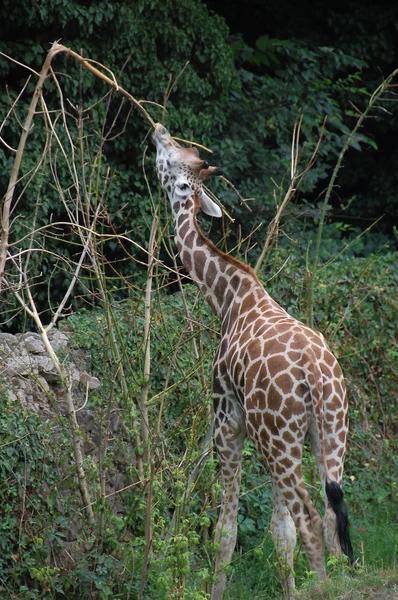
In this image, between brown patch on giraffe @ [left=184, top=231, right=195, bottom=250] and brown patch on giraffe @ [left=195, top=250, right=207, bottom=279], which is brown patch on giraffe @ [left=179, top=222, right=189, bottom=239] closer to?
brown patch on giraffe @ [left=184, top=231, right=195, bottom=250]

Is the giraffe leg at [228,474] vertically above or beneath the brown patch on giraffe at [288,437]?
beneath

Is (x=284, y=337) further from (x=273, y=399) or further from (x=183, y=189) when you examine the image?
(x=183, y=189)

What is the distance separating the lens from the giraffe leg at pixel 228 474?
17.6 ft

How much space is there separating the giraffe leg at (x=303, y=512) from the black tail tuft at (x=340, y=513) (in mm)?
131

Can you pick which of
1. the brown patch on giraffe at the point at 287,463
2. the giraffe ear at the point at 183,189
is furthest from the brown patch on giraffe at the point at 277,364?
the giraffe ear at the point at 183,189

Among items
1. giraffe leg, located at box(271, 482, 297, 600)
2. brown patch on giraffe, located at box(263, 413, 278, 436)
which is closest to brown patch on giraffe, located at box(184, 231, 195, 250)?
brown patch on giraffe, located at box(263, 413, 278, 436)

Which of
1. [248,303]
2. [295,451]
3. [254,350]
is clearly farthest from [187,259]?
[295,451]

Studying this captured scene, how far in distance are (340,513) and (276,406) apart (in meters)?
0.63

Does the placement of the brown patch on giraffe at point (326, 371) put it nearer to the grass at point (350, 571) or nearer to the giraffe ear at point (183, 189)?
the grass at point (350, 571)

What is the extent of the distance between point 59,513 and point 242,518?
1603mm

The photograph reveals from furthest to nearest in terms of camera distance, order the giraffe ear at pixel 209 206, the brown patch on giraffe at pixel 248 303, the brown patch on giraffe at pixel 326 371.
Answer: the giraffe ear at pixel 209 206 < the brown patch on giraffe at pixel 248 303 < the brown patch on giraffe at pixel 326 371

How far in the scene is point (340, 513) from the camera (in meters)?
4.79

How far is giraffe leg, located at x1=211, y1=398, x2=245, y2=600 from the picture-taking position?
5.36 meters

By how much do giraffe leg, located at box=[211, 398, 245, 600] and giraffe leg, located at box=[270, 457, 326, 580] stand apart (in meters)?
0.43
